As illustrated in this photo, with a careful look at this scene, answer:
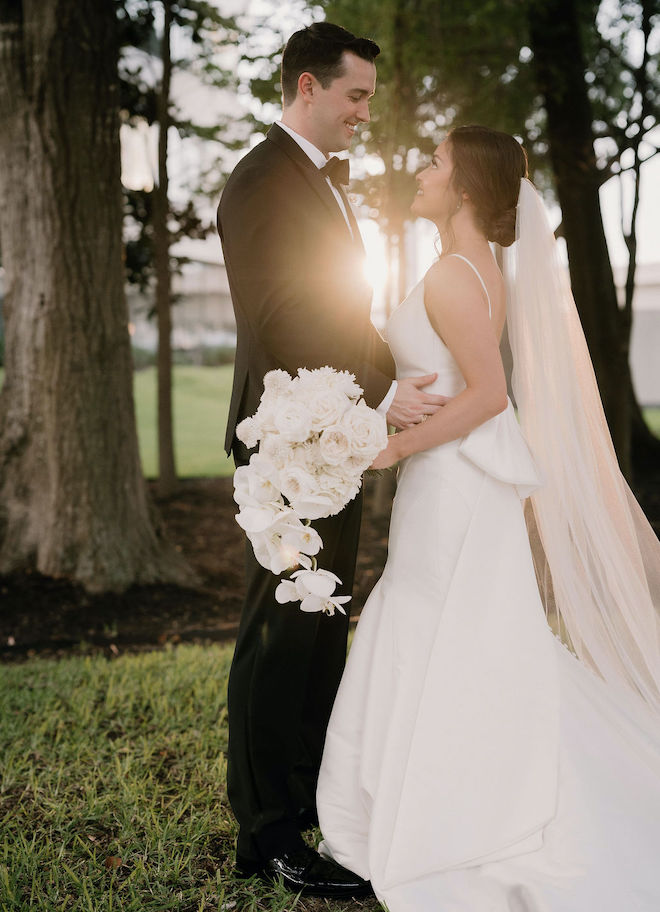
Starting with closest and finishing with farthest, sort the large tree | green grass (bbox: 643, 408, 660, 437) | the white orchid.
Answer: the white orchid → the large tree → green grass (bbox: 643, 408, 660, 437)

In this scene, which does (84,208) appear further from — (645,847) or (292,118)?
(645,847)

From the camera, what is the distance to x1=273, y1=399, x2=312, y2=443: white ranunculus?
2053 millimetres

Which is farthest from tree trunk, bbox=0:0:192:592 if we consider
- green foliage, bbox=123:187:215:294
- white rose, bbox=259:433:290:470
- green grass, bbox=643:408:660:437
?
green grass, bbox=643:408:660:437

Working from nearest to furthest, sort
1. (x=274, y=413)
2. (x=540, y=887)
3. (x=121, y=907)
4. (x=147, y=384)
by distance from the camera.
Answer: (x=274, y=413), (x=540, y=887), (x=121, y=907), (x=147, y=384)

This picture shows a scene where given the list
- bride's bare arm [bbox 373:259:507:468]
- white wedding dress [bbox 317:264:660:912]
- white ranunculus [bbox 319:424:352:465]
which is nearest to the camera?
white ranunculus [bbox 319:424:352:465]

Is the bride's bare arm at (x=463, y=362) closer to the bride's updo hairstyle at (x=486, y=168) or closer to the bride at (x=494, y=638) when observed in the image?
the bride at (x=494, y=638)

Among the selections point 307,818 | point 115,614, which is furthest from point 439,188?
point 115,614

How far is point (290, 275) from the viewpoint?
2449 millimetres

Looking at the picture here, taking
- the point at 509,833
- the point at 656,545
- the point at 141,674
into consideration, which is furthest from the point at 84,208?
the point at 509,833

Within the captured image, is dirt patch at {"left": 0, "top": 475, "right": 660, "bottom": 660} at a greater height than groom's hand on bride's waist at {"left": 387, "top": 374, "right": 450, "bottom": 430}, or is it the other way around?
groom's hand on bride's waist at {"left": 387, "top": 374, "right": 450, "bottom": 430}

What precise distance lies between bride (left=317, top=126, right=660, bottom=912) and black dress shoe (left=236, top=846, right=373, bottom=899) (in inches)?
2.1

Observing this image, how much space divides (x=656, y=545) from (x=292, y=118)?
1932mm

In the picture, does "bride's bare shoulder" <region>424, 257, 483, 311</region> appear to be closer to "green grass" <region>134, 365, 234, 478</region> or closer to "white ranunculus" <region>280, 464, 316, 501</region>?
"white ranunculus" <region>280, 464, 316, 501</region>

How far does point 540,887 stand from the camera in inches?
89.4
